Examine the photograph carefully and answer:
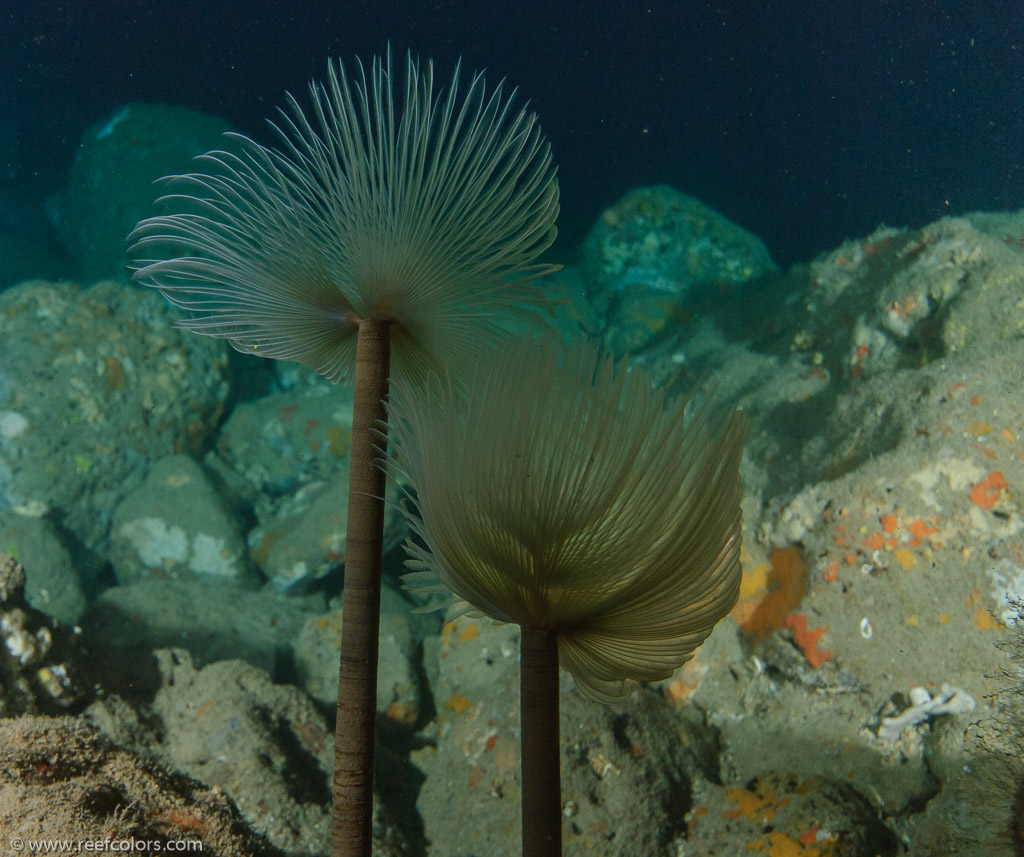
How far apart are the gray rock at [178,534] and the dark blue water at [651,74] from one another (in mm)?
10388

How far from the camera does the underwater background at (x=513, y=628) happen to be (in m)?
2.69

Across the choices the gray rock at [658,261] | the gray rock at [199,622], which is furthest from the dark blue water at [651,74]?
the gray rock at [199,622]

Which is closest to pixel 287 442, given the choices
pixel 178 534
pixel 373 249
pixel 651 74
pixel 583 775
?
pixel 178 534

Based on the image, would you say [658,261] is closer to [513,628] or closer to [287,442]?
[287,442]

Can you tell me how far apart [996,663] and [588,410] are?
116 inches

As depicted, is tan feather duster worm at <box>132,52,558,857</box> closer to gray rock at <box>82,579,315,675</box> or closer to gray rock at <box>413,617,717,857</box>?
gray rock at <box>413,617,717,857</box>

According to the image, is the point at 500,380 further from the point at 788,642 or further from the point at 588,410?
the point at 788,642

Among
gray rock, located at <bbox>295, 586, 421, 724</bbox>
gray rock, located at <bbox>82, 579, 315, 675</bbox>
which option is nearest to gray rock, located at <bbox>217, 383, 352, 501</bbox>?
gray rock, located at <bbox>82, 579, 315, 675</bbox>

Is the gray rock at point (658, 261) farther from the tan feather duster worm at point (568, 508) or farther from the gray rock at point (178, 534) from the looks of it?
the tan feather duster worm at point (568, 508)

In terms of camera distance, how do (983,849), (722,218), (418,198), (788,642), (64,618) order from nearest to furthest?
(418,198), (983,849), (788,642), (64,618), (722,218)

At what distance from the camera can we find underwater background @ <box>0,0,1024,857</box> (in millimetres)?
2686

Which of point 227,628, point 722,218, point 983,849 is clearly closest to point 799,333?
point 722,218

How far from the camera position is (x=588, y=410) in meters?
1.23

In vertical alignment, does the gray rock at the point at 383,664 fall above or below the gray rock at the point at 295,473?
below
